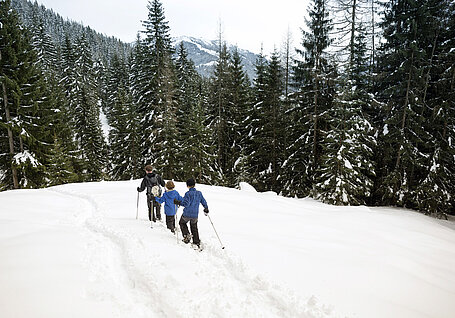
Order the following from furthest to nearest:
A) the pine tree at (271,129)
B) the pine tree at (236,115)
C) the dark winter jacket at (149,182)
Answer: the pine tree at (236,115) < the pine tree at (271,129) < the dark winter jacket at (149,182)

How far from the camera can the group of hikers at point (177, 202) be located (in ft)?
21.9

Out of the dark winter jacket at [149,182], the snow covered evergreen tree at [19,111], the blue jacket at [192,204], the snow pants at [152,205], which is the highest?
the snow covered evergreen tree at [19,111]

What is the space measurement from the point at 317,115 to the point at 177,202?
15.0 metres

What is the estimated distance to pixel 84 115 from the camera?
3419 centimetres

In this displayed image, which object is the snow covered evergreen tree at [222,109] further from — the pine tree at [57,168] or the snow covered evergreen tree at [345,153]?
the pine tree at [57,168]

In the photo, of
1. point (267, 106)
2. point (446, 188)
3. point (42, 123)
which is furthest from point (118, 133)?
point (446, 188)

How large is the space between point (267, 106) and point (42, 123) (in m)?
19.8

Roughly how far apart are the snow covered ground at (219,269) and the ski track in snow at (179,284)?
22mm

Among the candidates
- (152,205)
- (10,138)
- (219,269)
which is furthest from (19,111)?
(219,269)

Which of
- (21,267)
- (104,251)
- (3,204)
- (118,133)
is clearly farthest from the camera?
(118,133)

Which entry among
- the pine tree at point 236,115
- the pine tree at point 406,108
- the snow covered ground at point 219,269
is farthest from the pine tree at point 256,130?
the snow covered ground at point 219,269

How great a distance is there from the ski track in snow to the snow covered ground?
22mm

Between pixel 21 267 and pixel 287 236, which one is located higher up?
pixel 21 267

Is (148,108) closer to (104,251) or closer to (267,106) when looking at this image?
(267,106)
